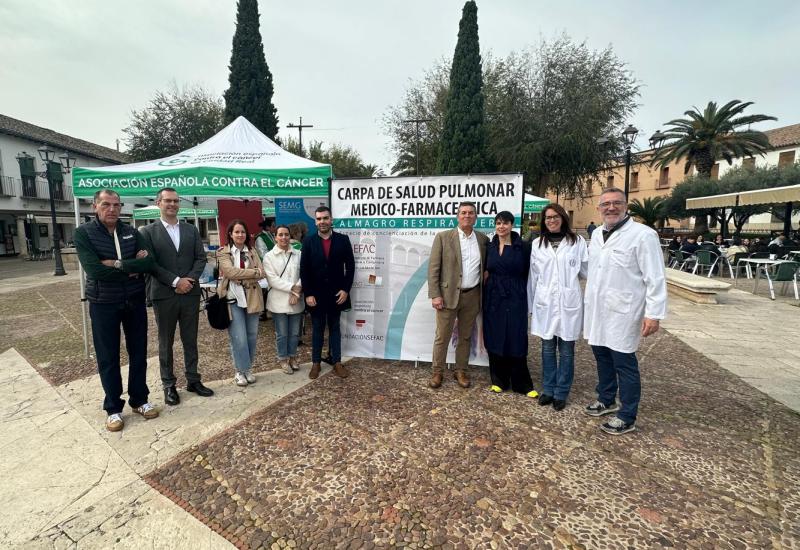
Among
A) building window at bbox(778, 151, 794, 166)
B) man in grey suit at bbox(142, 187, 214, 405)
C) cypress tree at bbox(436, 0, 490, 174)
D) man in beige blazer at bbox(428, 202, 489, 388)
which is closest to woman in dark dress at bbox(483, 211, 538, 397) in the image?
man in beige blazer at bbox(428, 202, 489, 388)

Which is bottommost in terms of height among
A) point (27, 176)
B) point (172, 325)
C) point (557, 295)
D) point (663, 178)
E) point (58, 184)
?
point (172, 325)

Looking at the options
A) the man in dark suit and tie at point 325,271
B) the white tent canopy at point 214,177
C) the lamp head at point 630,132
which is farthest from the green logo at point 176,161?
the lamp head at point 630,132

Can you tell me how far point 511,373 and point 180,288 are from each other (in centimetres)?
320

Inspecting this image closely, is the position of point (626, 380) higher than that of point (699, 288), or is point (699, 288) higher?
point (626, 380)

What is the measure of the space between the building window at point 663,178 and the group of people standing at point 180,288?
43.1m

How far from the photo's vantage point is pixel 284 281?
13.5ft

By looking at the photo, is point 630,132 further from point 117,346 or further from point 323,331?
point 117,346

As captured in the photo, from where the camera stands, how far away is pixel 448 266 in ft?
12.6

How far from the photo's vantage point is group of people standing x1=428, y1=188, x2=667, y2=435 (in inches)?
117

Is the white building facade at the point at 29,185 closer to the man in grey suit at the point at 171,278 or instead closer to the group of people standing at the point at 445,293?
the man in grey suit at the point at 171,278

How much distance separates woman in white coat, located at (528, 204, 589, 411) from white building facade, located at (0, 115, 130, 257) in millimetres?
27141

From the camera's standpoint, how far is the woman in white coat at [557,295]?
3.40 m

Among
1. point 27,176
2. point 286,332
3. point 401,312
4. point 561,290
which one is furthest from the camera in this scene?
point 27,176

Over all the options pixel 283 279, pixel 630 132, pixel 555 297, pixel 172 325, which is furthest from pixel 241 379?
pixel 630 132
